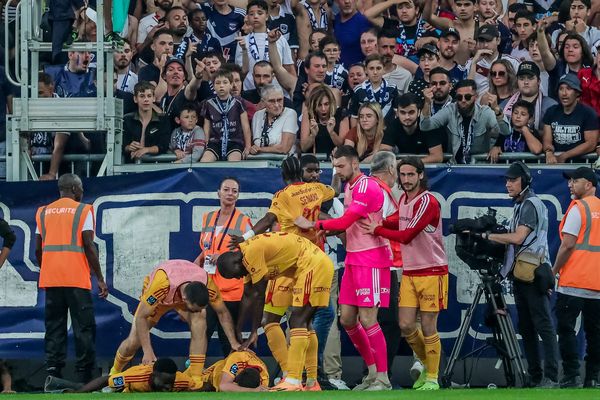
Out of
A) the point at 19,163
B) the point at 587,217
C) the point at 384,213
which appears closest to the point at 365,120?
the point at 384,213

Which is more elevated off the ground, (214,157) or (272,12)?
(272,12)

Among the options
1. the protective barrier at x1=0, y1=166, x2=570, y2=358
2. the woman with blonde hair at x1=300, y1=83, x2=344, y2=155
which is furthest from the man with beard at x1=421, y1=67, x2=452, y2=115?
the protective barrier at x1=0, y1=166, x2=570, y2=358

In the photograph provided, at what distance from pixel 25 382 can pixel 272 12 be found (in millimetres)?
6476

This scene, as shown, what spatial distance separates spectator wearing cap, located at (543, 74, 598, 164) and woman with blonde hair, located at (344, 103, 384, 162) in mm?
1864

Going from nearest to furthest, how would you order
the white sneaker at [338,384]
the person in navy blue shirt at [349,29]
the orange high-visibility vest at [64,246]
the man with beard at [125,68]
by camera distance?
1. the white sneaker at [338,384]
2. the orange high-visibility vest at [64,246]
3. the man with beard at [125,68]
4. the person in navy blue shirt at [349,29]

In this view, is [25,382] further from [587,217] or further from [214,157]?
[587,217]

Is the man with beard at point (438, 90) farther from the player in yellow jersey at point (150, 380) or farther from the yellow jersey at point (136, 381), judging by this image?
the yellow jersey at point (136, 381)

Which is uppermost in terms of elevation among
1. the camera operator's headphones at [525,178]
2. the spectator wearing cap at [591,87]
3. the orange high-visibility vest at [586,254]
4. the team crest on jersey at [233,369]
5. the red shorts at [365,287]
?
the spectator wearing cap at [591,87]

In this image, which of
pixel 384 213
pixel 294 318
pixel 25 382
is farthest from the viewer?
pixel 25 382

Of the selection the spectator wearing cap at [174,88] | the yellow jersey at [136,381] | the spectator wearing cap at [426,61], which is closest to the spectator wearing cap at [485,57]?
the spectator wearing cap at [426,61]

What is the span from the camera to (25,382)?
612 inches

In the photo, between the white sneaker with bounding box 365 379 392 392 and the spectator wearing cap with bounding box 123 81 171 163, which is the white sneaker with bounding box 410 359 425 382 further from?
the spectator wearing cap with bounding box 123 81 171 163

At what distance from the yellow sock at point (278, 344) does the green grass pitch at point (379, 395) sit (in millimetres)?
884

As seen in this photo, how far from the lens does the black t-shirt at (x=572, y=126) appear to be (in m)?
15.8
